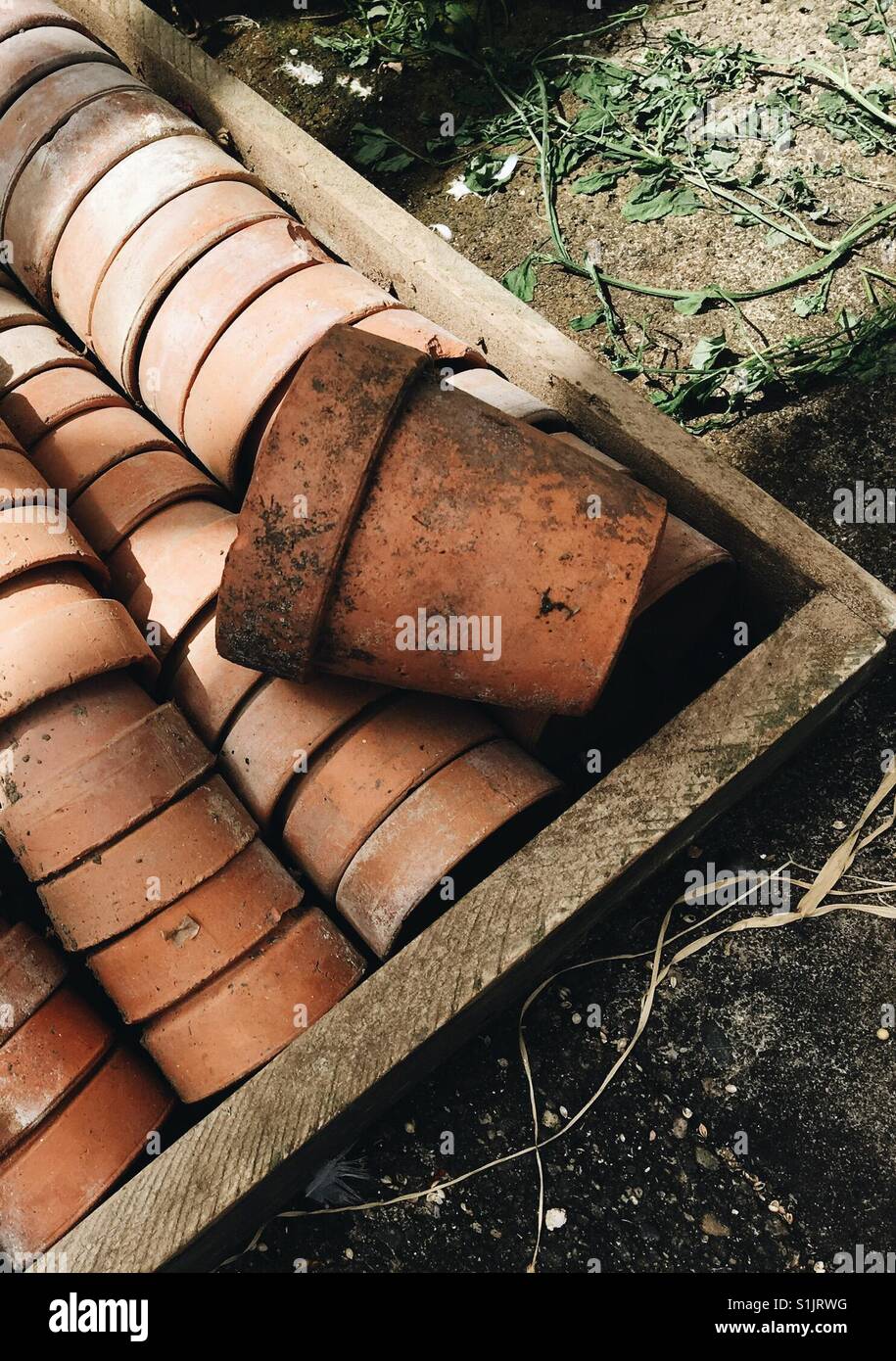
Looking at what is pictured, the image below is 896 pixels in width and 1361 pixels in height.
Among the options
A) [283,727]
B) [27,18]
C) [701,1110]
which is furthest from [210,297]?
[701,1110]

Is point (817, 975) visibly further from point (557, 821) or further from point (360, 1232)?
point (360, 1232)

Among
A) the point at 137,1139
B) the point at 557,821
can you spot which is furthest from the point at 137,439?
the point at 137,1139

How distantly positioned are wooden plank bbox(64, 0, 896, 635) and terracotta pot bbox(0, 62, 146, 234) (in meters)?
0.42

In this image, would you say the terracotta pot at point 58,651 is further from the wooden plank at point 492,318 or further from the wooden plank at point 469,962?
the wooden plank at point 492,318

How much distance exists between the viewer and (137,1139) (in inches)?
78.9

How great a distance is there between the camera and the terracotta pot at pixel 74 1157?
1.89 metres

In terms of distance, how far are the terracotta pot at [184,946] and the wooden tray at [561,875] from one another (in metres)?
0.24

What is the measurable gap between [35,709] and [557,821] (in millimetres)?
1076

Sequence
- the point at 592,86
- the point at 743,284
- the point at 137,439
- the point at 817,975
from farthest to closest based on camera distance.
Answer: the point at 592,86, the point at 743,284, the point at 137,439, the point at 817,975

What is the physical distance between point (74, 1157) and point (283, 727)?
0.95 metres

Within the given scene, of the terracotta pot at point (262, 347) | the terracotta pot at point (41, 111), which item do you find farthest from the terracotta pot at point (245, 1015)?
the terracotta pot at point (41, 111)

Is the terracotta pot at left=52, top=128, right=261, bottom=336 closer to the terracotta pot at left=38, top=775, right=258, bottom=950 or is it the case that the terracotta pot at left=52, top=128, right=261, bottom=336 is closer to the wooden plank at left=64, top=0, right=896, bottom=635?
the wooden plank at left=64, top=0, right=896, bottom=635

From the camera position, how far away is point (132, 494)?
92.9 inches

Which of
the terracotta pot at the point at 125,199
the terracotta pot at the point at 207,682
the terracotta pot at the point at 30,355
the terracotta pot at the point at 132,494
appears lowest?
the terracotta pot at the point at 207,682
